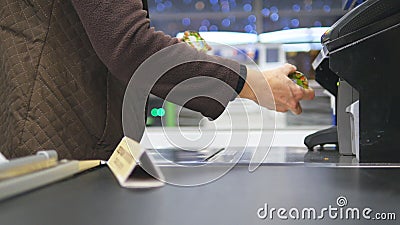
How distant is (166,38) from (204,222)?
0.41 meters

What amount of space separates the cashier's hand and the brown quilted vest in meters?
0.33

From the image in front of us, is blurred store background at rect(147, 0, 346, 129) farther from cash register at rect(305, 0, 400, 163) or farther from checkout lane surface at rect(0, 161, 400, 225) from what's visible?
checkout lane surface at rect(0, 161, 400, 225)

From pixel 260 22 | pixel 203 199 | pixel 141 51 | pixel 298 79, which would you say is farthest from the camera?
pixel 260 22

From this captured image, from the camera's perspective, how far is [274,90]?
0.86 metres

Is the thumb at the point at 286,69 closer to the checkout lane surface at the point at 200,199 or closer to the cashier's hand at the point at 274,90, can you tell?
the cashier's hand at the point at 274,90

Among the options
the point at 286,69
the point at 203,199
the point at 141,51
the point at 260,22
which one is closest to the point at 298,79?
the point at 286,69

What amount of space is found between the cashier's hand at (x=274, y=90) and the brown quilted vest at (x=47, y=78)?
13.0 inches

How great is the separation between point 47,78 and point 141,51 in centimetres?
26

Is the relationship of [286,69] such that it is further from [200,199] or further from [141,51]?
[200,199]

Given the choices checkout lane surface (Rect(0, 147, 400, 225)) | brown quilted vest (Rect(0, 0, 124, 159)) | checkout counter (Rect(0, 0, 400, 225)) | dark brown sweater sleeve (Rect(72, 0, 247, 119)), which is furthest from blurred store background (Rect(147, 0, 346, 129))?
checkout lane surface (Rect(0, 147, 400, 225))

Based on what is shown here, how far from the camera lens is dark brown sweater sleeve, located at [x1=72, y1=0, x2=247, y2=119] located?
30.6 inches

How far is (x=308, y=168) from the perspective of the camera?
0.79m

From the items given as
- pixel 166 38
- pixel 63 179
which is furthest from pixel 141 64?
pixel 63 179

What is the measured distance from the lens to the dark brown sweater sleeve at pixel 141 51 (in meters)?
0.78
